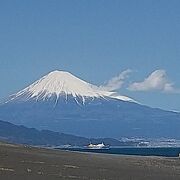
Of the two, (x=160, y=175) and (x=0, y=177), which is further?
(x=160, y=175)

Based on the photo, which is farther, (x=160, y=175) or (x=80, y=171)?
(x=160, y=175)

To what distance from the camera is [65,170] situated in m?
32.1

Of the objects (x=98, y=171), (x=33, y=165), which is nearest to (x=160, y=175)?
(x=98, y=171)

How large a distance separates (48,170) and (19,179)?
4.77 meters

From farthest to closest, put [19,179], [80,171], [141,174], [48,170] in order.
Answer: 1. [141,174]
2. [80,171]
3. [48,170]
4. [19,179]

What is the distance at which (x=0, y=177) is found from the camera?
26141mm

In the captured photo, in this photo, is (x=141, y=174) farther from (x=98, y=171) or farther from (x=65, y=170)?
(x=65, y=170)

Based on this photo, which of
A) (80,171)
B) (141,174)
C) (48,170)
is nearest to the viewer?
(48,170)

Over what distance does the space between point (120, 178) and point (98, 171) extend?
103 inches

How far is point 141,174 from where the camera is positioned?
34969mm

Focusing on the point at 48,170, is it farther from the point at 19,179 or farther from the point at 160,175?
the point at 160,175

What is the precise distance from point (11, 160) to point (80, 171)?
3095mm

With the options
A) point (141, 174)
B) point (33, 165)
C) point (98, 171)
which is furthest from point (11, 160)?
point (141, 174)

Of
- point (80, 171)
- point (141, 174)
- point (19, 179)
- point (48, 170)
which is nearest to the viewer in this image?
point (19, 179)
